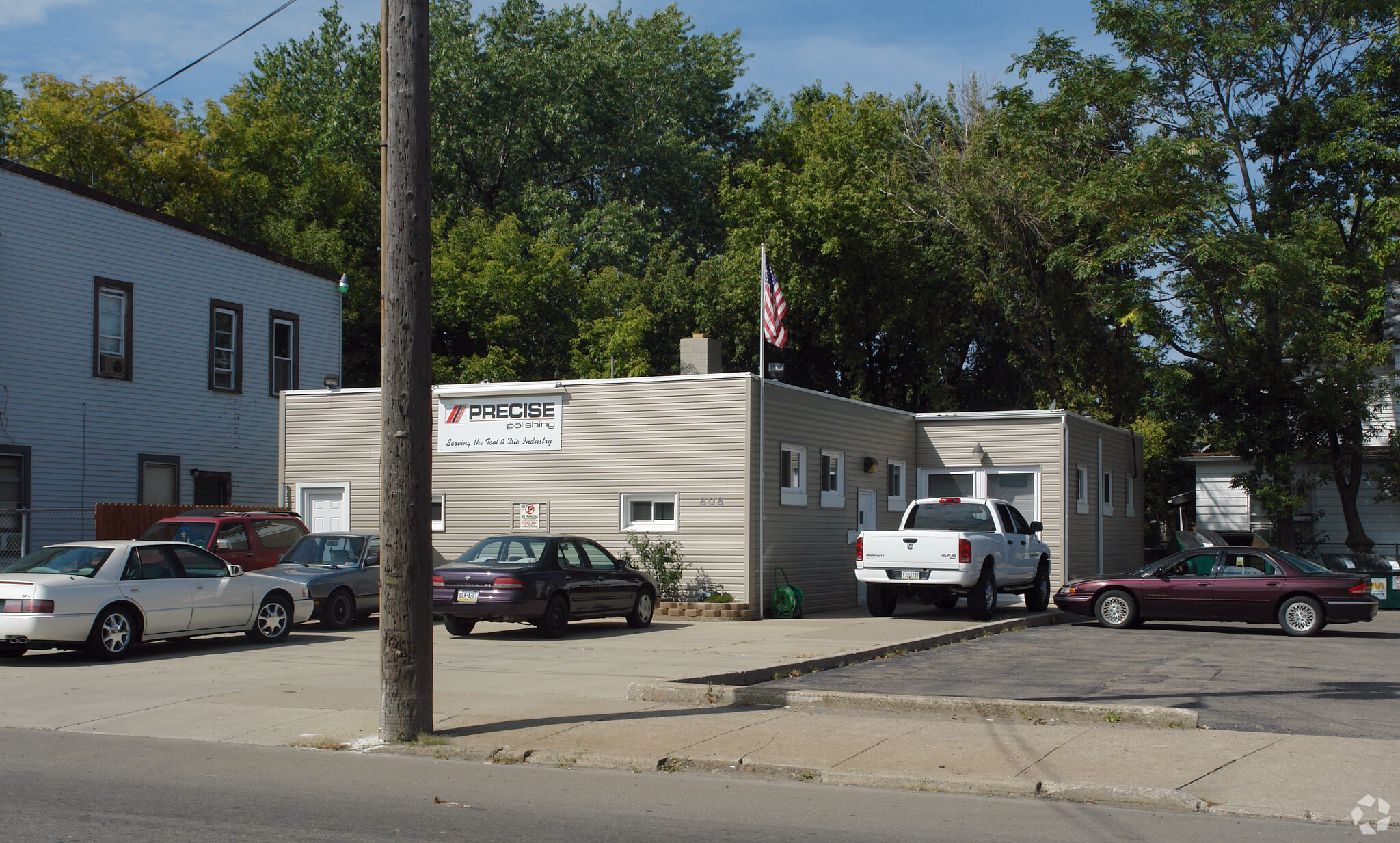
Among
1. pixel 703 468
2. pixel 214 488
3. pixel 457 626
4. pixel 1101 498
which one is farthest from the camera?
pixel 1101 498

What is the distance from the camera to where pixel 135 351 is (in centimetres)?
2677

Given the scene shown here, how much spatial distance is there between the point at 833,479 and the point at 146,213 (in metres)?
15.9

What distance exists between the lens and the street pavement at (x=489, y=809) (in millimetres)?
6844

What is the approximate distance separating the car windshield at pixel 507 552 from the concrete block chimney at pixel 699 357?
7.82 metres

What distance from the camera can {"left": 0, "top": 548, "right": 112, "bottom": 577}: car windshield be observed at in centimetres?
1437

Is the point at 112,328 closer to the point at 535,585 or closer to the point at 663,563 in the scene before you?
the point at 663,563

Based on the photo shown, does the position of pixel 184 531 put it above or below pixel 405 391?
below

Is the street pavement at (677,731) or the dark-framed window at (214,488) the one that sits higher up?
the dark-framed window at (214,488)

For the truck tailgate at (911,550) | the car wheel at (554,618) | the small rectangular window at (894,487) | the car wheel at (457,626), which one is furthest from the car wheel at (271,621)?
the small rectangular window at (894,487)

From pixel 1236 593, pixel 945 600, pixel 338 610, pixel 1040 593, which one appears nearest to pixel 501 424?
pixel 338 610

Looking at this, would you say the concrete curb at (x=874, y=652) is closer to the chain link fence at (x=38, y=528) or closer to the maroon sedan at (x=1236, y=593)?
the maroon sedan at (x=1236, y=593)

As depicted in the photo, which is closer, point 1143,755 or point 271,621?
point 1143,755

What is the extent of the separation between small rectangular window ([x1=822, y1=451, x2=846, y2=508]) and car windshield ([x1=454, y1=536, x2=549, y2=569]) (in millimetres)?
7878

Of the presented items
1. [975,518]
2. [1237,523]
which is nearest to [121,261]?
[975,518]
